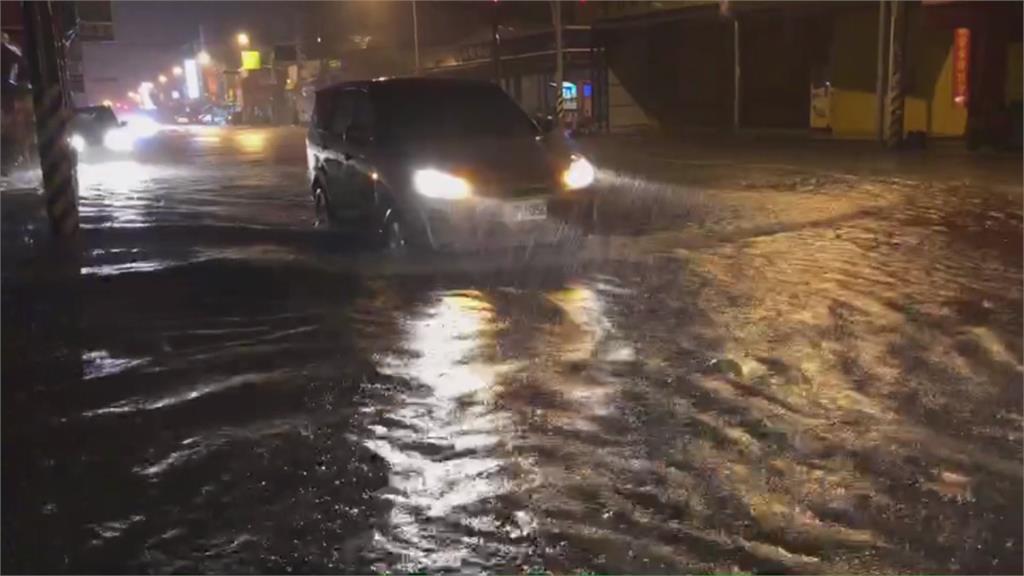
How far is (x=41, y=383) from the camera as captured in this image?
6477mm

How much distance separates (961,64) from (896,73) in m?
1.45

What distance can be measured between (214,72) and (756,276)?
344ft

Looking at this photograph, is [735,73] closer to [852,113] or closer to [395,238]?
[852,113]

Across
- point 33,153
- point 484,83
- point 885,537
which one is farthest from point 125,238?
point 33,153

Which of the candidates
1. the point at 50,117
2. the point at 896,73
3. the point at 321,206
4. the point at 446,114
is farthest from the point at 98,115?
the point at 446,114

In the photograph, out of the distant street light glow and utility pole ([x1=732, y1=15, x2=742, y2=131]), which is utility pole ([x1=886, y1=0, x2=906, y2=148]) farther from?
the distant street light glow

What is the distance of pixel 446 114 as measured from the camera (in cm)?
1065

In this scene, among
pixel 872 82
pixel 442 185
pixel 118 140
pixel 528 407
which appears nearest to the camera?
pixel 528 407

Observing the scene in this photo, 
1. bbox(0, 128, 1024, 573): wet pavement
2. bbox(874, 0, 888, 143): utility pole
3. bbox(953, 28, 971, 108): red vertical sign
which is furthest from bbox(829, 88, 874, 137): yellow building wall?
bbox(0, 128, 1024, 573): wet pavement

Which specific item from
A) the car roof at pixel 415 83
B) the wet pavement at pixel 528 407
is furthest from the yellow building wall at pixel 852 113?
the car roof at pixel 415 83

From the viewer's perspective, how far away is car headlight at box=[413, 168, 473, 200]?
31.4 feet

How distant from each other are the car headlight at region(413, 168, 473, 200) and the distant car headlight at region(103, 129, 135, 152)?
25.8 metres

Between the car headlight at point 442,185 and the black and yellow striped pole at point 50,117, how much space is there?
16.6 feet

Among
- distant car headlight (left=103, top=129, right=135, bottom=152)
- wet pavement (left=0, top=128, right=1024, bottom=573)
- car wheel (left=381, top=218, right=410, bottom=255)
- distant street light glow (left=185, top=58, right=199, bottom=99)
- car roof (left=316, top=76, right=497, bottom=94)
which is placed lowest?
wet pavement (left=0, top=128, right=1024, bottom=573)
